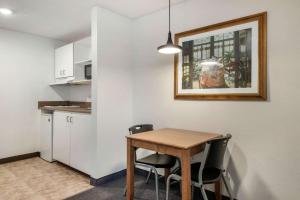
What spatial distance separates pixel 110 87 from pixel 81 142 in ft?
2.93

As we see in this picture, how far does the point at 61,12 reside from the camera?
9.16 feet

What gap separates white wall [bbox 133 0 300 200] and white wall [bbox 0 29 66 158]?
8.45 ft

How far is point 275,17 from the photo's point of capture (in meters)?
1.87

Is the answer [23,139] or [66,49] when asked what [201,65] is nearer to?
[66,49]

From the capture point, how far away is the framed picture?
194 centimetres

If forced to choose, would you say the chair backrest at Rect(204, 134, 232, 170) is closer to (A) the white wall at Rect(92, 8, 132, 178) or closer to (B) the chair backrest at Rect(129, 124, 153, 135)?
(B) the chair backrest at Rect(129, 124, 153, 135)

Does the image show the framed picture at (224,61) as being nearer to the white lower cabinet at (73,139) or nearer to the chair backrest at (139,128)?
the chair backrest at (139,128)

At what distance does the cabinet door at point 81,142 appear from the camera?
2742 mm

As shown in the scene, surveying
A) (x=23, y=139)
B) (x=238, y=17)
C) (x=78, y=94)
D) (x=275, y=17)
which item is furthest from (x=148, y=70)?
(x=23, y=139)

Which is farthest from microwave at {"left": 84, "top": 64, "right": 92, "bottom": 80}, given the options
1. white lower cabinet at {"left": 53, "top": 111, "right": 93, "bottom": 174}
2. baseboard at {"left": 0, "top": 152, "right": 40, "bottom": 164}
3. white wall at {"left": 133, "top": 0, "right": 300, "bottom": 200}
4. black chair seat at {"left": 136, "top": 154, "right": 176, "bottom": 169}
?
black chair seat at {"left": 136, "top": 154, "right": 176, "bottom": 169}

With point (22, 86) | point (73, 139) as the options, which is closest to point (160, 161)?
point (73, 139)

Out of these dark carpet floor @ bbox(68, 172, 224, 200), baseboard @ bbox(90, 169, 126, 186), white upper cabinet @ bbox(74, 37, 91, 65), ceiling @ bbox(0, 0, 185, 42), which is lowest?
dark carpet floor @ bbox(68, 172, 224, 200)

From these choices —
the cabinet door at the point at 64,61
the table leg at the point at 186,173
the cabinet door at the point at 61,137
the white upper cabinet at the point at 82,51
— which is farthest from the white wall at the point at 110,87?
the table leg at the point at 186,173

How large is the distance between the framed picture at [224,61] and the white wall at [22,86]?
276 cm
